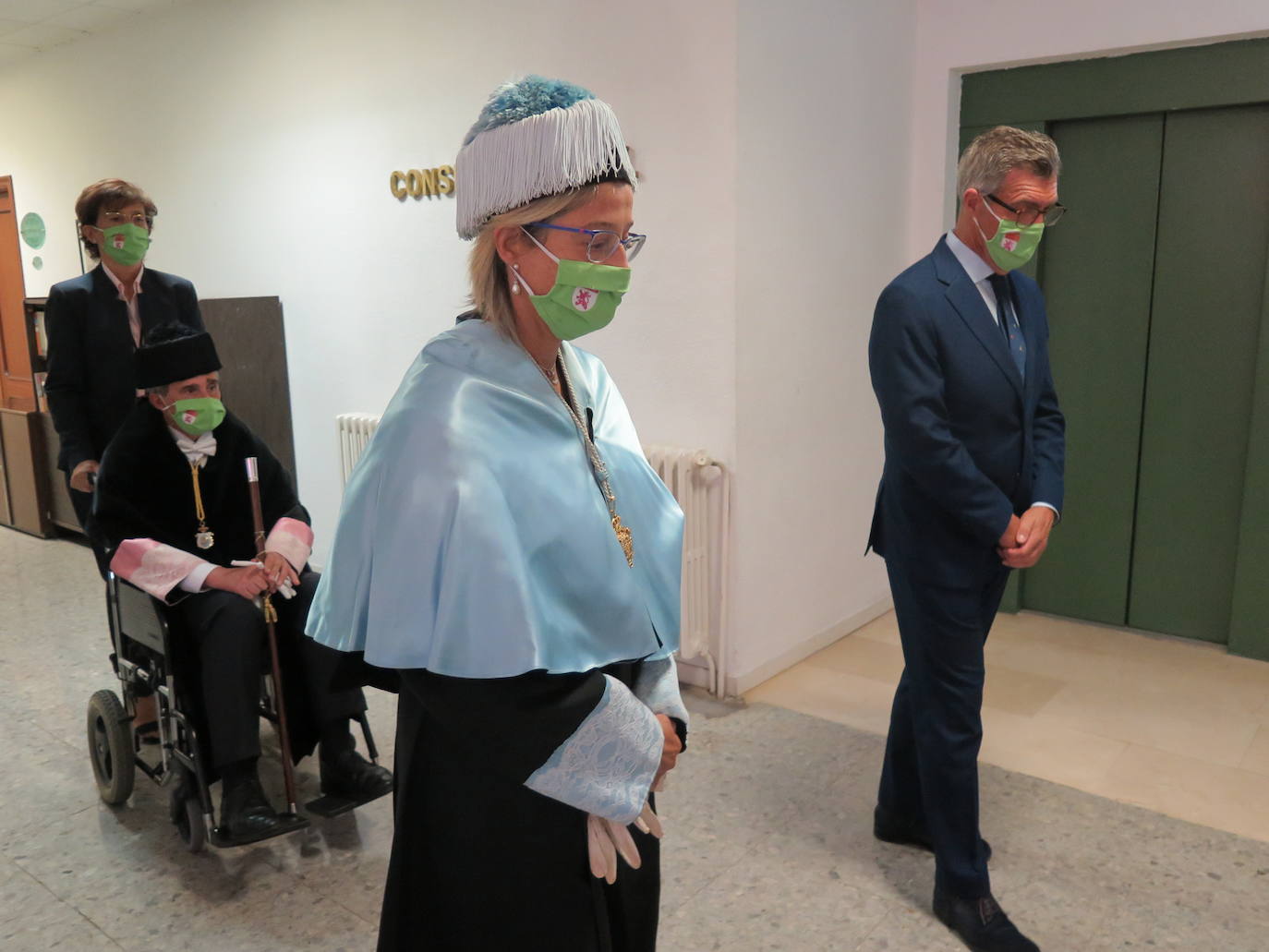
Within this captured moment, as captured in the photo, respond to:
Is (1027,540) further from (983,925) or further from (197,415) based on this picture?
(197,415)

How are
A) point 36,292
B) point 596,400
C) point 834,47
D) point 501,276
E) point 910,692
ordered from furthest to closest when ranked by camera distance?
1. point 36,292
2. point 834,47
3. point 910,692
4. point 596,400
5. point 501,276

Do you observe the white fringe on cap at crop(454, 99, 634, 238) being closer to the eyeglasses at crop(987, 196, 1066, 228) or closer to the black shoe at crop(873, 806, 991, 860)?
the eyeglasses at crop(987, 196, 1066, 228)

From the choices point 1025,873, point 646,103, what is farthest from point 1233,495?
point 646,103

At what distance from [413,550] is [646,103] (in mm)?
A: 2678

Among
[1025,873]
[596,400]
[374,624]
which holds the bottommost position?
[1025,873]

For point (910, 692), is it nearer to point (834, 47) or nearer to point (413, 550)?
point (413, 550)

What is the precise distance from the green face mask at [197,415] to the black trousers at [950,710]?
1800mm

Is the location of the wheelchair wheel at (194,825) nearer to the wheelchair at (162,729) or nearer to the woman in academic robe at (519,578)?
the wheelchair at (162,729)

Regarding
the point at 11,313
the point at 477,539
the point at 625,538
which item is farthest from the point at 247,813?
the point at 11,313

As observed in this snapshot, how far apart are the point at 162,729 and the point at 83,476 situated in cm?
99

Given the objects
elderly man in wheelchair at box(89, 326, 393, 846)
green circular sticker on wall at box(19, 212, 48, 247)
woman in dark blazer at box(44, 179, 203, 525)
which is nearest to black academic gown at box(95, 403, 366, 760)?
elderly man in wheelchair at box(89, 326, 393, 846)

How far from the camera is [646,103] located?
133 inches

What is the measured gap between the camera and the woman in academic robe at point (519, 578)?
42.4 inches

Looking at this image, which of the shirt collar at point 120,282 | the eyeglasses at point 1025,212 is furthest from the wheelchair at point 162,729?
the eyeglasses at point 1025,212
